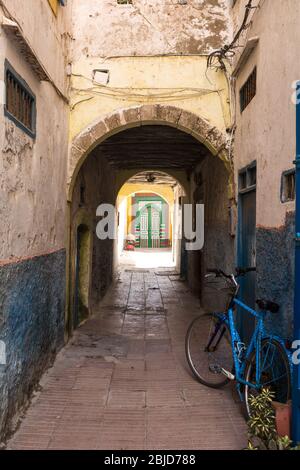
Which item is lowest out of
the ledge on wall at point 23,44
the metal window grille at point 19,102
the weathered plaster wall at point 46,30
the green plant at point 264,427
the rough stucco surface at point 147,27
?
the green plant at point 264,427

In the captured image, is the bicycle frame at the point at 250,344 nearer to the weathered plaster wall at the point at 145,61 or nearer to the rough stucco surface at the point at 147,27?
the weathered plaster wall at the point at 145,61

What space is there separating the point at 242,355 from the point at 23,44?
333 centimetres

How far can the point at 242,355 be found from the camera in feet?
12.7

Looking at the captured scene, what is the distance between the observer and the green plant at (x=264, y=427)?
Answer: 9.21 ft

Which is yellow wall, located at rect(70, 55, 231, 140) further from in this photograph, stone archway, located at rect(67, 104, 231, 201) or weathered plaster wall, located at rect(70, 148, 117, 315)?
weathered plaster wall, located at rect(70, 148, 117, 315)

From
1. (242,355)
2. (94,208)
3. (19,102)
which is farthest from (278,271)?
(94,208)

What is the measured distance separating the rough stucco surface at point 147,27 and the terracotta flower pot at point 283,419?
4.91m

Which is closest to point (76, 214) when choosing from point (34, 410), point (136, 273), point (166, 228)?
point (34, 410)

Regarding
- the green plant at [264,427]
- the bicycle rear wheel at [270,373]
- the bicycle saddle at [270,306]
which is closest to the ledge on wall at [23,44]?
the bicycle saddle at [270,306]

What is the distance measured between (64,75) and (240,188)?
9.19ft

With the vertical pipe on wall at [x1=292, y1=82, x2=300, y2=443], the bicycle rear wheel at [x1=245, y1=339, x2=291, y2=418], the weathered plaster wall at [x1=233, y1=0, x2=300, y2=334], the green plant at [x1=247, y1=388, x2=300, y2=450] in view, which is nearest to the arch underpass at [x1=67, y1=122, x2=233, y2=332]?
the weathered plaster wall at [x1=233, y1=0, x2=300, y2=334]

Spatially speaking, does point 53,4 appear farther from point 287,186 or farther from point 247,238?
point 247,238

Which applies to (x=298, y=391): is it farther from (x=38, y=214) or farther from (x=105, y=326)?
(x=105, y=326)

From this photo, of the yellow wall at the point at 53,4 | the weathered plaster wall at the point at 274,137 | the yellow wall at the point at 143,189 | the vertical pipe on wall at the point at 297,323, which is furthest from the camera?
the yellow wall at the point at 143,189
